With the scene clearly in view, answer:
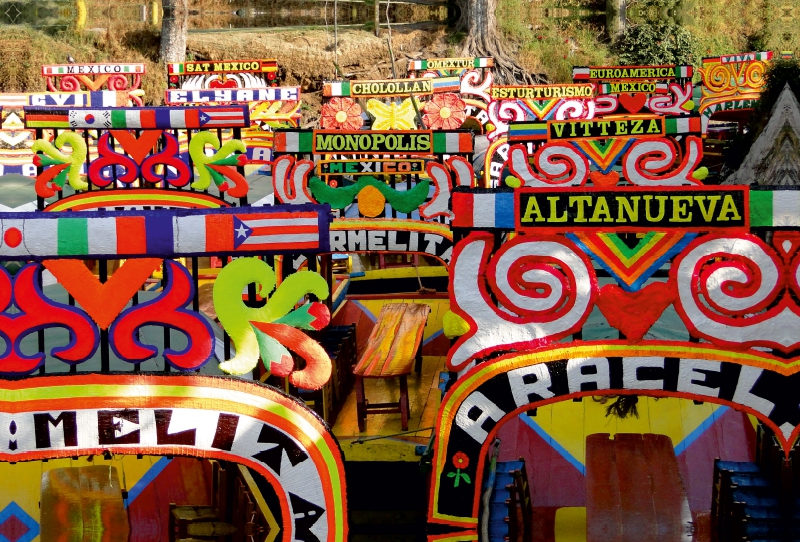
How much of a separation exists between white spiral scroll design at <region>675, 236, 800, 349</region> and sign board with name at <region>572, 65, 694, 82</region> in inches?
638

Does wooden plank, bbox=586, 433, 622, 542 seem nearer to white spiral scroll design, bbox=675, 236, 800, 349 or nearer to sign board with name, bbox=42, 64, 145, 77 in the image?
white spiral scroll design, bbox=675, 236, 800, 349

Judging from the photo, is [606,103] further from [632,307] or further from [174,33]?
[174,33]

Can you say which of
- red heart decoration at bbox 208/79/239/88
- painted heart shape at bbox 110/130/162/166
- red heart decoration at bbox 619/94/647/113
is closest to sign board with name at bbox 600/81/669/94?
red heart decoration at bbox 619/94/647/113

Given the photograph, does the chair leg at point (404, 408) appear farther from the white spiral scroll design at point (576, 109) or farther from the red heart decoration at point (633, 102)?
the red heart decoration at point (633, 102)

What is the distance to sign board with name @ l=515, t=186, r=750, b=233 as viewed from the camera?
18.2 feet

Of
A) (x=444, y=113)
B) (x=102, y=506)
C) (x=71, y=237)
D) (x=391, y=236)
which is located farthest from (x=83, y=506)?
(x=444, y=113)

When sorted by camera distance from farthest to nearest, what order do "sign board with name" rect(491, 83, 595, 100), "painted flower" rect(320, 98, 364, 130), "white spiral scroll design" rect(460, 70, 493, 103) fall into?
"white spiral scroll design" rect(460, 70, 493, 103), "sign board with name" rect(491, 83, 595, 100), "painted flower" rect(320, 98, 364, 130)

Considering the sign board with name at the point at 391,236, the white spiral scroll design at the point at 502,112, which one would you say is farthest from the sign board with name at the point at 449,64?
the sign board with name at the point at 391,236

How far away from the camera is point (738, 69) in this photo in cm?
2219

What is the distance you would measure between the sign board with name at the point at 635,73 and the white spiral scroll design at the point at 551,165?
10.0 metres

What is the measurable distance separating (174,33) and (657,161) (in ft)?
81.0

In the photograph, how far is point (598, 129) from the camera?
12.4 m

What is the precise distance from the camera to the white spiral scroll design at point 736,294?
5.46 meters

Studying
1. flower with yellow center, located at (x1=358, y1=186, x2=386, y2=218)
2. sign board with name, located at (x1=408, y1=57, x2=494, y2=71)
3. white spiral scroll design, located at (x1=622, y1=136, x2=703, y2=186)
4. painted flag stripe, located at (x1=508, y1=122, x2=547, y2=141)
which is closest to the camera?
white spiral scroll design, located at (x1=622, y1=136, x2=703, y2=186)
